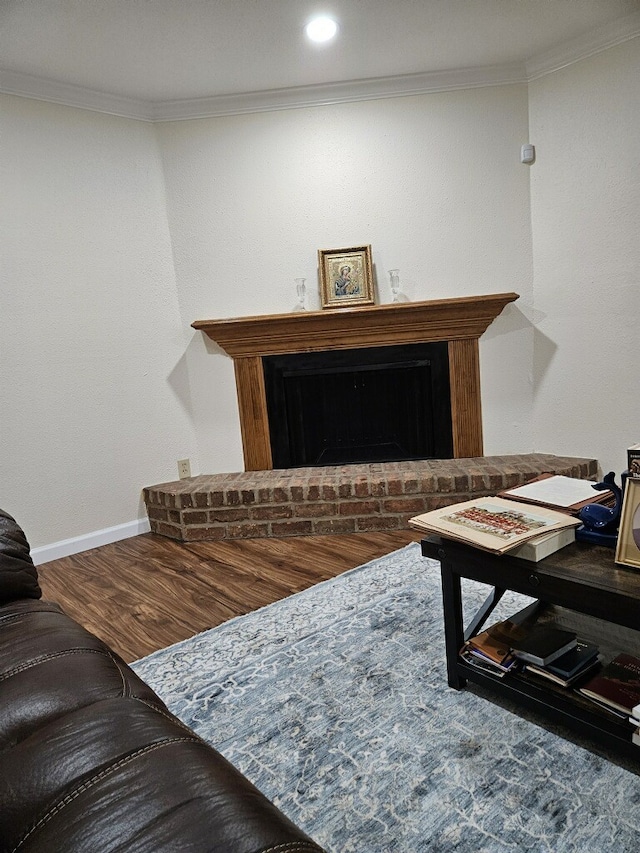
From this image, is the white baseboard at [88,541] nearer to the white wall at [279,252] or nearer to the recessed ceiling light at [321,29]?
the white wall at [279,252]

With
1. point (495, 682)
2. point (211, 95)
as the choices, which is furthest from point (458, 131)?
point (495, 682)

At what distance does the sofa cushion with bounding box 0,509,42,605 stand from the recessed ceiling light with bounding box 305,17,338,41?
253cm

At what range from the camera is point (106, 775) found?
2.42 feet

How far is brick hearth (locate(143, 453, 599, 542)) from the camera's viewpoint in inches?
121

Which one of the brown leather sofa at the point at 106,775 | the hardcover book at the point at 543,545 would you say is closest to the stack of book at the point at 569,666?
the hardcover book at the point at 543,545

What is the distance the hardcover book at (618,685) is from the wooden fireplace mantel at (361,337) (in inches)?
87.2

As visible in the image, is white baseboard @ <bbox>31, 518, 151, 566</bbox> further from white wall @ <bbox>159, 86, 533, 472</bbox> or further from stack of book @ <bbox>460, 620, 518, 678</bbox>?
stack of book @ <bbox>460, 620, 518, 678</bbox>

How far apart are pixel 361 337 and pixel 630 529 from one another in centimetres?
238

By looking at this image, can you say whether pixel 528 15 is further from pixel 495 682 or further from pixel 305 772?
pixel 305 772

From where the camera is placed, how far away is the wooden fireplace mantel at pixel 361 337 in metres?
3.31

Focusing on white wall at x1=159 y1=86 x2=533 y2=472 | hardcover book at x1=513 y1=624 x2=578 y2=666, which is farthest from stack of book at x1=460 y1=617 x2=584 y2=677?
white wall at x1=159 y1=86 x2=533 y2=472

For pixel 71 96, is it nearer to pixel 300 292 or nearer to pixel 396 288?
pixel 300 292

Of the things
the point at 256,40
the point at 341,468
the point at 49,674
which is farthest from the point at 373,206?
the point at 49,674

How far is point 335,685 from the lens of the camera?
65.6 inches
